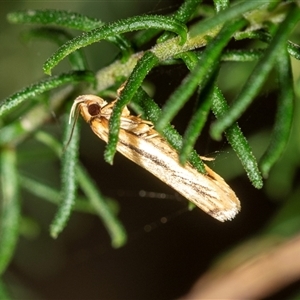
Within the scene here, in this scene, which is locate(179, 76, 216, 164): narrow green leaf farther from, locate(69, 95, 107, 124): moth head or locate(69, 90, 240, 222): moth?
locate(69, 95, 107, 124): moth head

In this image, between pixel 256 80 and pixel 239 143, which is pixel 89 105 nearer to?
pixel 239 143

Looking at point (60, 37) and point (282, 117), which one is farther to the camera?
point (60, 37)

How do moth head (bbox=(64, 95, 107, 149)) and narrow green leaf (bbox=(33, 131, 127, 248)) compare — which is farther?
narrow green leaf (bbox=(33, 131, 127, 248))

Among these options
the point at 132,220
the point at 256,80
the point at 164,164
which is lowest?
the point at 132,220

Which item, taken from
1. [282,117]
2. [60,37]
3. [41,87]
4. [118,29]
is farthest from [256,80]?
[60,37]

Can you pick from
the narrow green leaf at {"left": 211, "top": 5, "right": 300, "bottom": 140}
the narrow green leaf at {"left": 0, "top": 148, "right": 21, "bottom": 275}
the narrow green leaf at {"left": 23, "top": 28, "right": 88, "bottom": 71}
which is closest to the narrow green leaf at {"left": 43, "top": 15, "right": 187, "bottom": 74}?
the narrow green leaf at {"left": 211, "top": 5, "right": 300, "bottom": 140}

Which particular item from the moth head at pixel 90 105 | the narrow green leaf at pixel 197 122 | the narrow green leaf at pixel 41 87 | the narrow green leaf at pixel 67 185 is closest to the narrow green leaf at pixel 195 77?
the narrow green leaf at pixel 197 122
